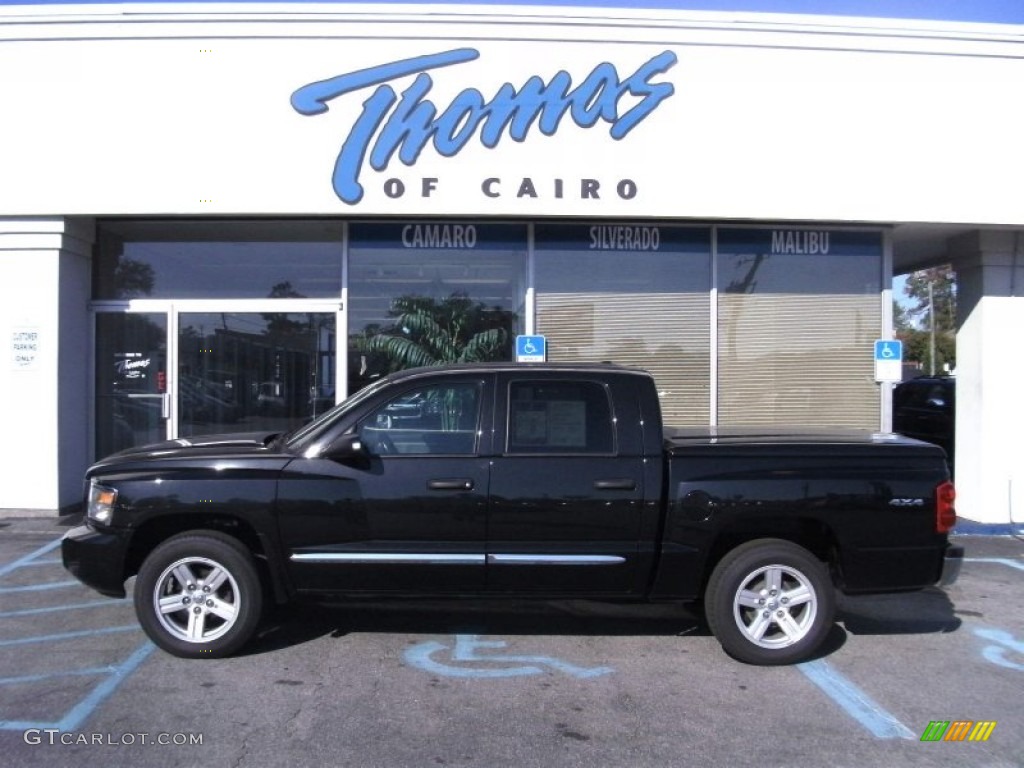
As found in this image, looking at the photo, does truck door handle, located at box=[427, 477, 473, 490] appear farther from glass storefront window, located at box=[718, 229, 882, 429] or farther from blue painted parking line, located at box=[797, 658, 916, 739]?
glass storefront window, located at box=[718, 229, 882, 429]

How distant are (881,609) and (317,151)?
7185 mm

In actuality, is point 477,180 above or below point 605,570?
above

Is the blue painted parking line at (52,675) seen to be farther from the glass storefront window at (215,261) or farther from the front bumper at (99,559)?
the glass storefront window at (215,261)

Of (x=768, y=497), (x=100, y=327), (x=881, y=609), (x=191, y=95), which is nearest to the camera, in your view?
(x=768, y=497)

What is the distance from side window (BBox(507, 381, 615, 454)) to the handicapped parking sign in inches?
234

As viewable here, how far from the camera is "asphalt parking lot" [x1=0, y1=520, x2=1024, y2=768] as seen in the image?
418 cm

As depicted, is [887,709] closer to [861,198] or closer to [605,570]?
[605,570]

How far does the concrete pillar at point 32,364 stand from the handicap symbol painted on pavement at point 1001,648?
9.11 meters

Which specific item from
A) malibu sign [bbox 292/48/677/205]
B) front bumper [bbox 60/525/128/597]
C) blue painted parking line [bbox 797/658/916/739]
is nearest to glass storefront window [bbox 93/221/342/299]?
malibu sign [bbox 292/48/677/205]

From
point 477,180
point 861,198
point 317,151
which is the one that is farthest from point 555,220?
point 861,198

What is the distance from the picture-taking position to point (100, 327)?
10.6 metres

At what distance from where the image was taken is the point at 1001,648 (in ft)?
19.2

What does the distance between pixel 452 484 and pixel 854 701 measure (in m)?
2.61

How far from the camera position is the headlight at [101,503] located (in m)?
5.39
